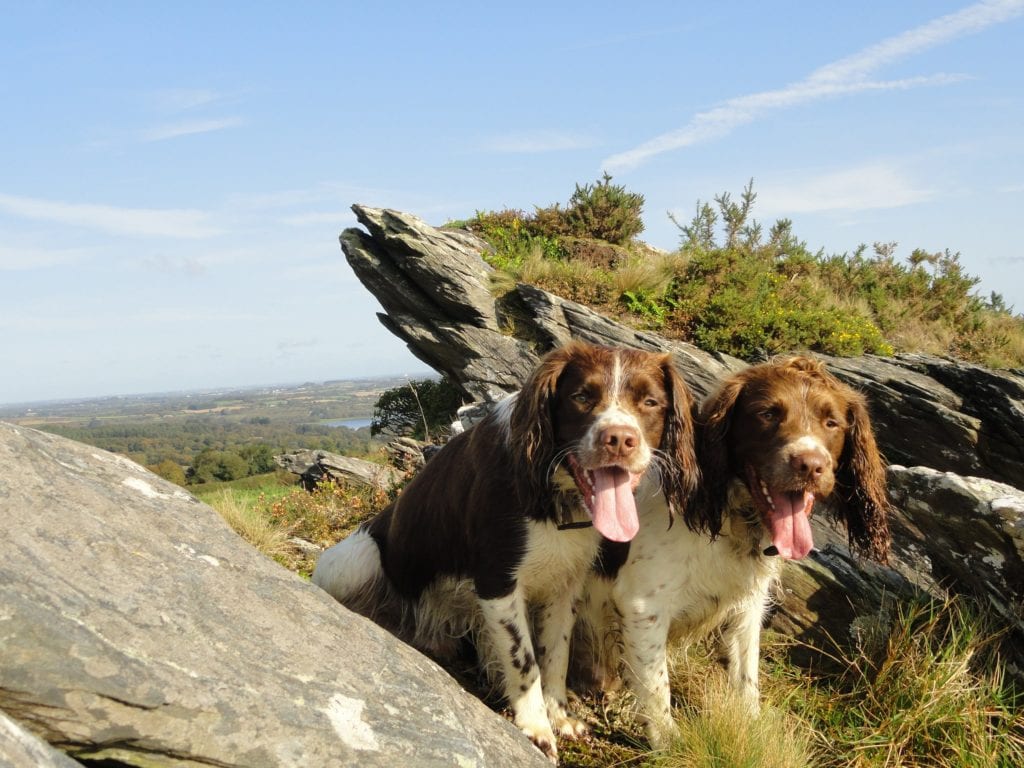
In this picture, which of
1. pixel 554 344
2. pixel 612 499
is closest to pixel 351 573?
pixel 612 499

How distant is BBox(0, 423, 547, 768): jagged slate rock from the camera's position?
200 centimetres

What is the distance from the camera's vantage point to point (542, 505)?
345cm

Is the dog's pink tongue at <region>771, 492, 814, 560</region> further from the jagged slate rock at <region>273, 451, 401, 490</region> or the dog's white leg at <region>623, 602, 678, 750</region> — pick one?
the jagged slate rock at <region>273, 451, 401, 490</region>

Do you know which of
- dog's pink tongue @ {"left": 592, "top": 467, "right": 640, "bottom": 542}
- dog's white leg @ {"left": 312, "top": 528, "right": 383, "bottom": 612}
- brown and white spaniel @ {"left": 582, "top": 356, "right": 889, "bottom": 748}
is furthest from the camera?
dog's white leg @ {"left": 312, "top": 528, "right": 383, "bottom": 612}

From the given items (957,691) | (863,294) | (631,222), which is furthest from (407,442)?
(863,294)

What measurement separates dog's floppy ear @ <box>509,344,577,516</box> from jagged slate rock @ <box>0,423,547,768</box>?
0.83 metres

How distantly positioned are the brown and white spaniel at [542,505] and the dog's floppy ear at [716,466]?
0.33 feet

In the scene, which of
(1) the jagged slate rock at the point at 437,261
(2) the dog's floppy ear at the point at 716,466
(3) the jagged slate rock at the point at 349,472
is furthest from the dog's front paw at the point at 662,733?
(1) the jagged slate rock at the point at 437,261

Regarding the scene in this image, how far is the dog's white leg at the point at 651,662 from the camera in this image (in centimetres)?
355

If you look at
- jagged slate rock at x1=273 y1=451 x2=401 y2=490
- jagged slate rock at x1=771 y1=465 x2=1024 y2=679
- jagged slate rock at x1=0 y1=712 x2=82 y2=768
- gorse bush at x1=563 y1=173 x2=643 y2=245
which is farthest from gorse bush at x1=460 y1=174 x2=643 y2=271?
jagged slate rock at x1=0 y1=712 x2=82 y2=768

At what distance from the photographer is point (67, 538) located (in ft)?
7.71

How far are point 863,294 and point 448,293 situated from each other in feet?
24.0

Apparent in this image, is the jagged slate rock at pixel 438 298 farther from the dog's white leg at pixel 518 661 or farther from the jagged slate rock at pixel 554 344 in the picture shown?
the dog's white leg at pixel 518 661

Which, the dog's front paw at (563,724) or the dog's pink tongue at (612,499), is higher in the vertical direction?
the dog's pink tongue at (612,499)
